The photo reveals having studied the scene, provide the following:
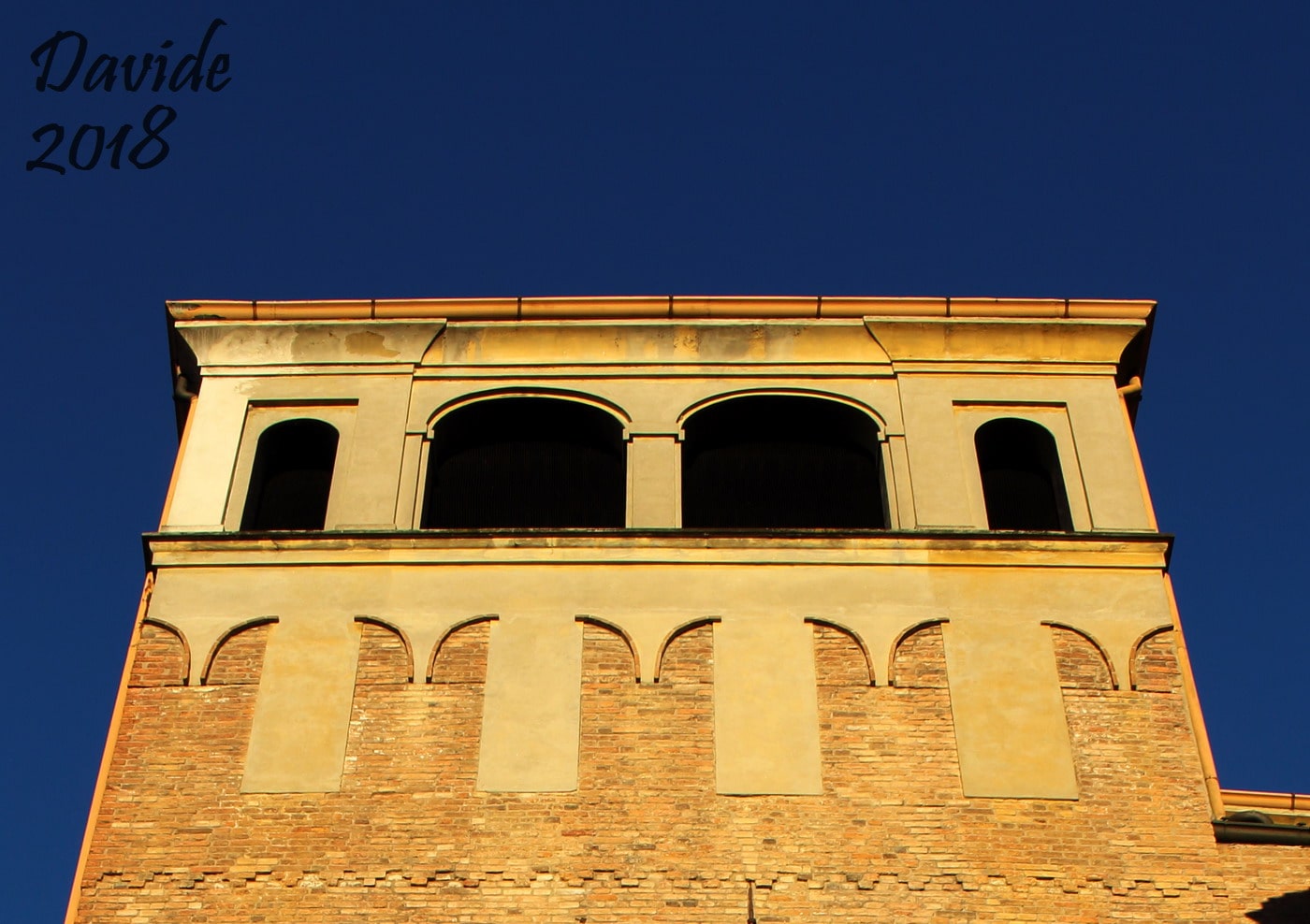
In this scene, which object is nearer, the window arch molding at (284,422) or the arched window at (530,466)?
the window arch molding at (284,422)

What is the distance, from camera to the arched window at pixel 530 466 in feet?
66.4

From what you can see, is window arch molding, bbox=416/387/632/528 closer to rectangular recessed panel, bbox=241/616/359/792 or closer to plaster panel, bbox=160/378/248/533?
plaster panel, bbox=160/378/248/533

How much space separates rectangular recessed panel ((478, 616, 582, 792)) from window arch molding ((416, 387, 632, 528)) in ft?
8.23

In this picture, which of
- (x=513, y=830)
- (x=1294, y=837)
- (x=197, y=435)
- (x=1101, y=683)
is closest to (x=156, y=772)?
(x=513, y=830)

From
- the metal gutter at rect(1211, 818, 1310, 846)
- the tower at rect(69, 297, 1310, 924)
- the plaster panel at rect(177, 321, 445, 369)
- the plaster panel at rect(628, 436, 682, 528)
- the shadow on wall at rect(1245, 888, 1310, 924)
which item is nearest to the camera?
the shadow on wall at rect(1245, 888, 1310, 924)

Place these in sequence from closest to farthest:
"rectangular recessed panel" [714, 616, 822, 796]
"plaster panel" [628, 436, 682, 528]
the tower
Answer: the tower → "rectangular recessed panel" [714, 616, 822, 796] → "plaster panel" [628, 436, 682, 528]

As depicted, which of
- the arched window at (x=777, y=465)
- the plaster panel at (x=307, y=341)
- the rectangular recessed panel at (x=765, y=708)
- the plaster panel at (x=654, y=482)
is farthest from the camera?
the plaster panel at (x=307, y=341)

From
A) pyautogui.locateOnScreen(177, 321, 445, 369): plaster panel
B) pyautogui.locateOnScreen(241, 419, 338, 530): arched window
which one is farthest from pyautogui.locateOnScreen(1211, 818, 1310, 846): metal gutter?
pyautogui.locateOnScreen(177, 321, 445, 369): plaster panel

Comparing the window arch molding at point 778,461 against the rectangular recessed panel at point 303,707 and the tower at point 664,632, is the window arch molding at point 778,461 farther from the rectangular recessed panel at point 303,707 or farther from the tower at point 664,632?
the rectangular recessed panel at point 303,707

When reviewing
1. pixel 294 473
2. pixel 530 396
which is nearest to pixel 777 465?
pixel 530 396

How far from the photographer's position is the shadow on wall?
1567 centimetres

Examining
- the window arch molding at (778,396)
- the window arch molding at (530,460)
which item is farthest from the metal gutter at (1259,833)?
the window arch molding at (530,460)

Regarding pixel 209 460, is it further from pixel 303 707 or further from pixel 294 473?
pixel 303 707

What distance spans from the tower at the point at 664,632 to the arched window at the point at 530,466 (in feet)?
0.10
